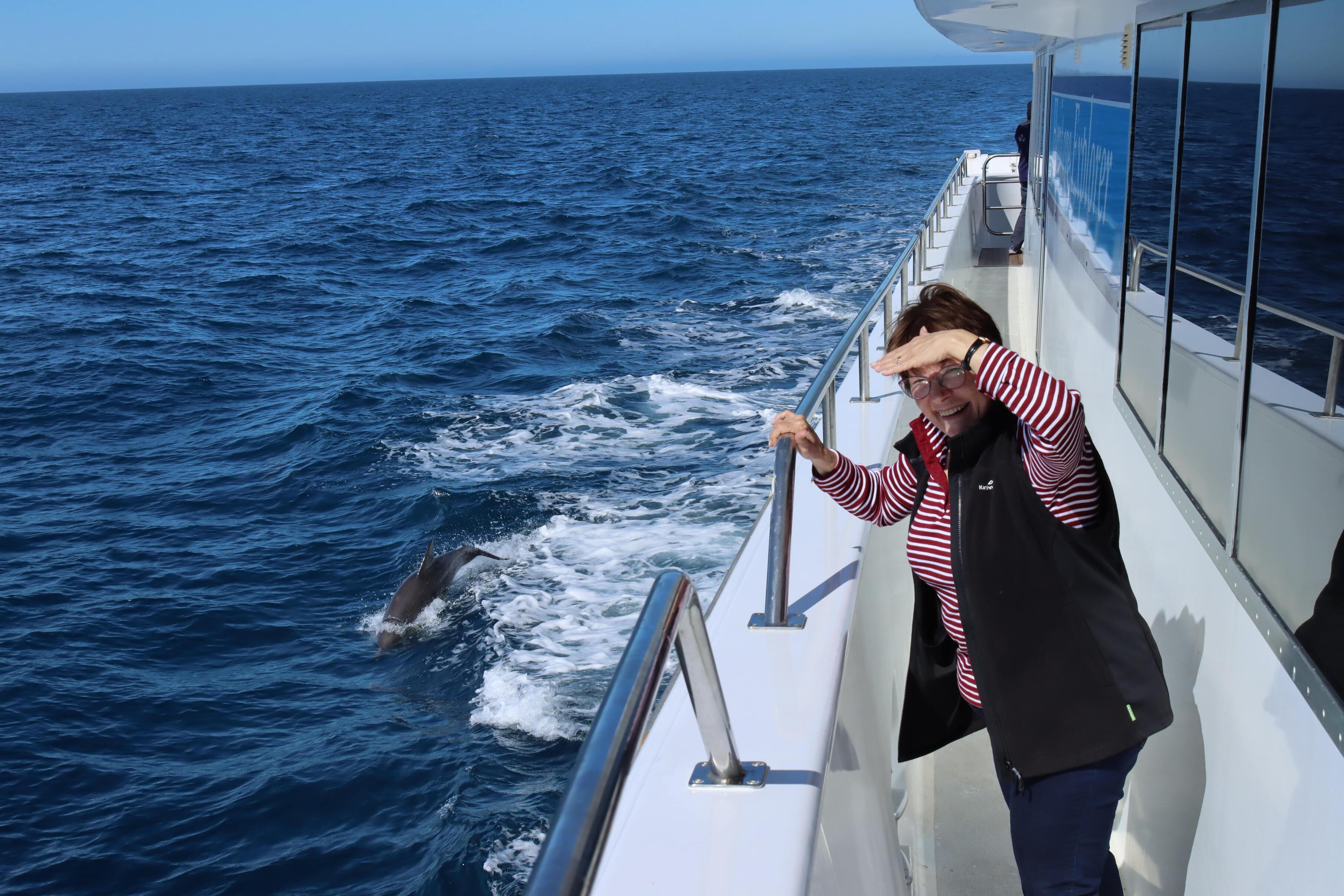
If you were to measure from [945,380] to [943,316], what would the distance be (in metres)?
0.16

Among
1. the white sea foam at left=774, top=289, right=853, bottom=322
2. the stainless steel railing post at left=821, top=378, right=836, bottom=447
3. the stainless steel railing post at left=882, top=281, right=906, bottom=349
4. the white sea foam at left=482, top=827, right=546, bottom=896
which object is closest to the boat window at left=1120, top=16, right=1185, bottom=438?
the stainless steel railing post at left=821, top=378, right=836, bottom=447

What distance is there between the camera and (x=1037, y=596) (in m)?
1.71

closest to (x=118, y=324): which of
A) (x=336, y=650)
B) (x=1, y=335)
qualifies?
(x=1, y=335)

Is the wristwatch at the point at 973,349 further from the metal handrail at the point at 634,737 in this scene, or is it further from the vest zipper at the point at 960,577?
the metal handrail at the point at 634,737

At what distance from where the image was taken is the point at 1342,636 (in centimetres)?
147

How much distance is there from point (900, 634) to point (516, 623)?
5.90 meters

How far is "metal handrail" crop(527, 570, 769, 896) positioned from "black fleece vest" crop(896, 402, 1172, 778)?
1.43ft

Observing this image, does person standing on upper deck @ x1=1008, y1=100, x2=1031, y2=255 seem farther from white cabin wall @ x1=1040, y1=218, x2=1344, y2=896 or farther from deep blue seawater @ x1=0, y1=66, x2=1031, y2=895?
white cabin wall @ x1=1040, y1=218, x2=1344, y2=896

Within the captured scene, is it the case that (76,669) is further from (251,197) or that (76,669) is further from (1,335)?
(251,197)

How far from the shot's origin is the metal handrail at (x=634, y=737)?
2.99 feet

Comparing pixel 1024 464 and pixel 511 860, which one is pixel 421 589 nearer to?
pixel 511 860

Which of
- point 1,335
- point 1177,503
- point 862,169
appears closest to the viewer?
point 1177,503

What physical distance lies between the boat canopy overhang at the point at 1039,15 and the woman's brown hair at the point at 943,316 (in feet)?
6.87

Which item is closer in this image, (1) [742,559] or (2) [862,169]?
(1) [742,559]
